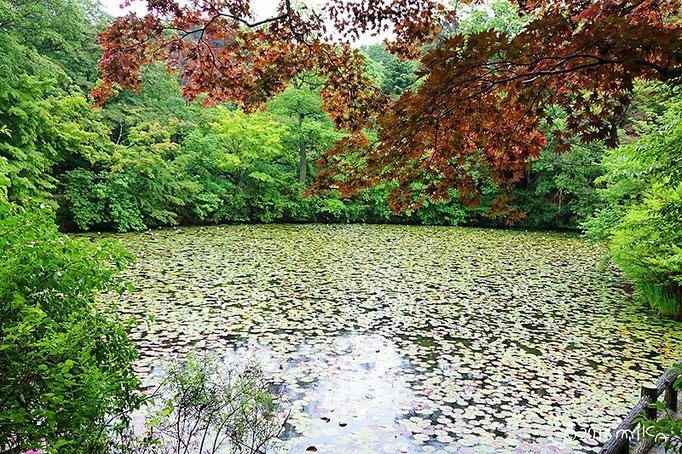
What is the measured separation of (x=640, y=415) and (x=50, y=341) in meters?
3.03

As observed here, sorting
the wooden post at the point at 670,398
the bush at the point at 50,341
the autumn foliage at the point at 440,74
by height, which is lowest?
the wooden post at the point at 670,398

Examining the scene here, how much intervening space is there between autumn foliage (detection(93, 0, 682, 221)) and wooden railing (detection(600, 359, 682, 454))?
134 cm

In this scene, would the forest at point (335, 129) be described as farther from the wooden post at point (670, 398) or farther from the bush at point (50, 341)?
the wooden post at point (670, 398)

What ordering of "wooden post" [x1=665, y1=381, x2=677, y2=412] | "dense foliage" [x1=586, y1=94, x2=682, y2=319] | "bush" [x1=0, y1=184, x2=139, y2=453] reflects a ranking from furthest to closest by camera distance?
"dense foliage" [x1=586, y1=94, x2=682, y2=319] → "wooden post" [x1=665, y1=381, x2=677, y2=412] → "bush" [x1=0, y1=184, x2=139, y2=453]

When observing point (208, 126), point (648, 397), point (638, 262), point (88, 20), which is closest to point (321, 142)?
point (208, 126)

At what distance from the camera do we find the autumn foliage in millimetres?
1671

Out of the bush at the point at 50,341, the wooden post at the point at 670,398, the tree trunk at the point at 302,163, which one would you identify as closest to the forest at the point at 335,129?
the bush at the point at 50,341

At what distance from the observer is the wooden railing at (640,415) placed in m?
2.21

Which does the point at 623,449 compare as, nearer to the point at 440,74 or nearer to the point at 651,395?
the point at 651,395

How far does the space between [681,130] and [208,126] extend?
14476mm

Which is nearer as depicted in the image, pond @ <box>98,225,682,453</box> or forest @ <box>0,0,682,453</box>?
forest @ <box>0,0,682,453</box>

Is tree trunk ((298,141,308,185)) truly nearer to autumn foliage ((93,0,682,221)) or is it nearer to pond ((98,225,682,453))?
pond ((98,225,682,453))

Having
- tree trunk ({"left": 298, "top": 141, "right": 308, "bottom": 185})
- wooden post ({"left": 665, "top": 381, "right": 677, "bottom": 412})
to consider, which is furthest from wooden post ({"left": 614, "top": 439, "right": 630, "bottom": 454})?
tree trunk ({"left": 298, "top": 141, "right": 308, "bottom": 185})

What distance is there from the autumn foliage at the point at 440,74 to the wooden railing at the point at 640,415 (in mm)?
1337
